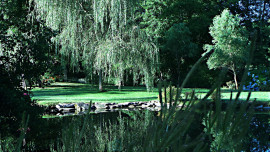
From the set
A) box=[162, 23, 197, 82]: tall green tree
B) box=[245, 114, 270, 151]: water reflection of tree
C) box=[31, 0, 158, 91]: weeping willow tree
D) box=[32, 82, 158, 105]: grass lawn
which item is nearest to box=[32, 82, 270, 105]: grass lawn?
box=[32, 82, 158, 105]: grass lawn

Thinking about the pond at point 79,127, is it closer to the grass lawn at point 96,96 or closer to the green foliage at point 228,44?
the grass lawn at point 96,96

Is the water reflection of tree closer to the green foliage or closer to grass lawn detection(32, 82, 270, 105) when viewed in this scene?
grass lawn detection(32, 82, 270, 105)

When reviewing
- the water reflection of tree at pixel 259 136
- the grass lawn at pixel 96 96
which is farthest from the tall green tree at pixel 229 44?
the water reflection of tree at pixel 259 136

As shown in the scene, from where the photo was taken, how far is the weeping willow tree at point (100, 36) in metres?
9.59

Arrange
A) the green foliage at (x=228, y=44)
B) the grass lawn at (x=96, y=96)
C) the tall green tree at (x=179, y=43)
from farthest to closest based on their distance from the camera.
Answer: the tall green tree at (x=179, y=43), the green foliage at (x=228, y=44), the grass lawn at (x=96, y=96)

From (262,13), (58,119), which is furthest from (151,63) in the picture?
(262,13)

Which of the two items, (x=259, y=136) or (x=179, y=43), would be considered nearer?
(x=259, y=136)

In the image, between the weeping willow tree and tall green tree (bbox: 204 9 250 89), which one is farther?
tall green tree (bbox: 204 9 250 89)

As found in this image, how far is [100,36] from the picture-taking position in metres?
11.2

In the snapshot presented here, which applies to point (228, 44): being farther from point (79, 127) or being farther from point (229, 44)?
point (79, 127)

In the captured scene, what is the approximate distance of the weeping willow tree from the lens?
378 inches

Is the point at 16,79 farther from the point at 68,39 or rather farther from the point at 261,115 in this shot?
the point at 261,115

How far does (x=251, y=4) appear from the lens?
25719 mm

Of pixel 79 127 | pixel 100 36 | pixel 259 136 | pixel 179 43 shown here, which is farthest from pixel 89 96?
pixel 259 136
